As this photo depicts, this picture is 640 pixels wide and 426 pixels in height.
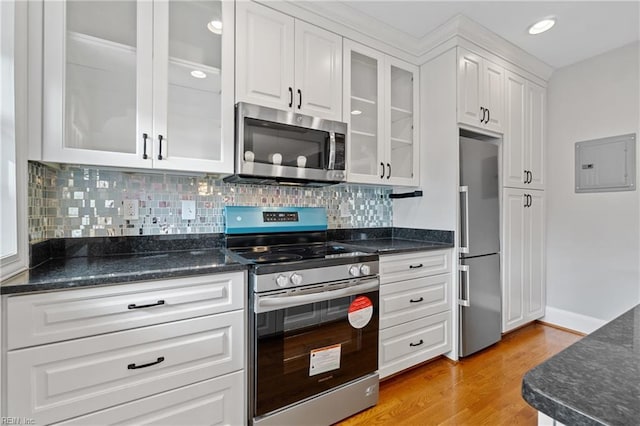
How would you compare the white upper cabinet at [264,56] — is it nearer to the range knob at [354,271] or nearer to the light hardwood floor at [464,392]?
the range knob at [354,271]

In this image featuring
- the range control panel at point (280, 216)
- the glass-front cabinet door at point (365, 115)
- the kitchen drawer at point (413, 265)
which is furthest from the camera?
the glass-front cabinet door at point (365, 115)

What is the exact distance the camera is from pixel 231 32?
1680mm

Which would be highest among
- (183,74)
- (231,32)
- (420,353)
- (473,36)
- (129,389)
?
(473,36)

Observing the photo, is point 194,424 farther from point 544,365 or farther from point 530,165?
point 530,165

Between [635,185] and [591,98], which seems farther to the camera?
[591,98]

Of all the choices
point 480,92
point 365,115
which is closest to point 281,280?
point 365,115

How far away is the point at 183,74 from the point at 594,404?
197 cm

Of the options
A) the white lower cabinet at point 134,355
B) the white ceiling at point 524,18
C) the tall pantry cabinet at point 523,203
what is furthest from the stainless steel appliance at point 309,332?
the white ceiling at point 524,18

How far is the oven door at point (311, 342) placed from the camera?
4.68 ft

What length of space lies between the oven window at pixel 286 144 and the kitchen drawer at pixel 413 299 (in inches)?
39.5

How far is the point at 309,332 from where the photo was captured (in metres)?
1.55

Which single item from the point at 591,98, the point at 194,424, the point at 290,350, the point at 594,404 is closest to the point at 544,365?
the point at 594,404

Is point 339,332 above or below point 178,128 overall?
below

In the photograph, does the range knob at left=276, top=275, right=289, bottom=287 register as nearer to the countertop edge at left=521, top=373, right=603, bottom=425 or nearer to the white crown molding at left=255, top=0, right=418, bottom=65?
the countertop edge at left=521, top=373, right=603, bottom=425
